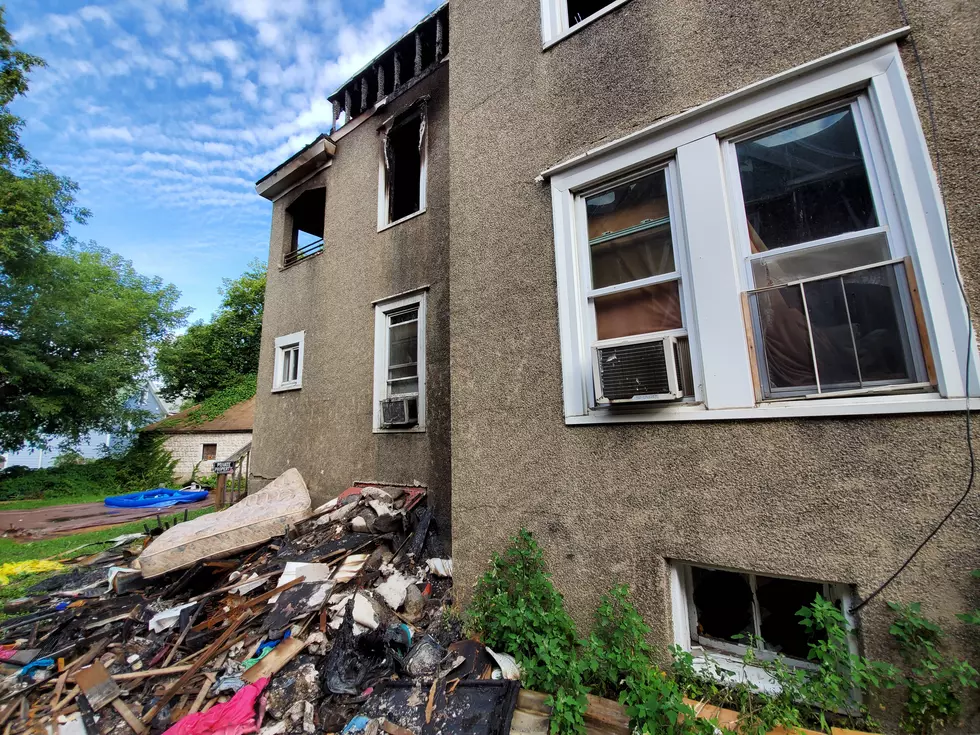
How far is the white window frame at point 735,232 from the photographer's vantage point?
78.7 inches

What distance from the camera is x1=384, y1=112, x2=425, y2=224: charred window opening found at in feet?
21.2

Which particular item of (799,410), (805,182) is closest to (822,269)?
(805,182)

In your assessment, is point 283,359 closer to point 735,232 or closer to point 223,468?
A: point 223,468

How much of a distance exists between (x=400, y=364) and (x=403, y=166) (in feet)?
11.4

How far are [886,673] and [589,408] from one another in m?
1.82

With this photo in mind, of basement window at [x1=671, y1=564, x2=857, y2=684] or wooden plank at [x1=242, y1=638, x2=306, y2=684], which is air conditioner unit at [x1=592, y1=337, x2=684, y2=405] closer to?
basement window at [x1=671, y1=564, x2=857, y2=684]

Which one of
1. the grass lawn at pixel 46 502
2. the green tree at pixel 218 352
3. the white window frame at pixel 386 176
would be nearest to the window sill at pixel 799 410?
the white window frame at pixel 386 176

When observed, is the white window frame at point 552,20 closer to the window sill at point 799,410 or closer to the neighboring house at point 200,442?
the window sill at point 799,410

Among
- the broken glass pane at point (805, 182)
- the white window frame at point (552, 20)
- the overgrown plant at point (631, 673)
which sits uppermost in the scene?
the white window frame at point (552, 20)

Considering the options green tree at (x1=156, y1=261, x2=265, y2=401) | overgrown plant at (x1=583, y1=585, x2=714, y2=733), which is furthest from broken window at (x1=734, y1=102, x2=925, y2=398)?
green tree at (x1=156, y1=261, x2=265, y2=401)

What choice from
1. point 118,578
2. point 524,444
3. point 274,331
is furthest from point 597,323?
point 274,331

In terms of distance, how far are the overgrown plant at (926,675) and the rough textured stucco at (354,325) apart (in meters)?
3.76

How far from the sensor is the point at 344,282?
6.70 metres

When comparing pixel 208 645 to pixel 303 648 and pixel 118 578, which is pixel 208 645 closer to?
pixel 303 648
